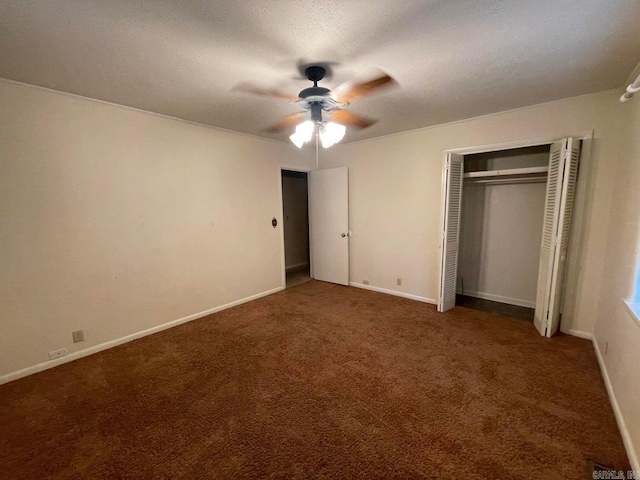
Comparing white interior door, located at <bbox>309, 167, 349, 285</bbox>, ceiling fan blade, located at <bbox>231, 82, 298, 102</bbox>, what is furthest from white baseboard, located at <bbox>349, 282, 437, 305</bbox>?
ceiling fan blade, located at <bbox>231, 82, 298, 102</bbox>

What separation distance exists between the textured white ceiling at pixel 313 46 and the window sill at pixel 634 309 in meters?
1.67

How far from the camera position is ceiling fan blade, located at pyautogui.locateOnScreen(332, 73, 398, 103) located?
2205mm

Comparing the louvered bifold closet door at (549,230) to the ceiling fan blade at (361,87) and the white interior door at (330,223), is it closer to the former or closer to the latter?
the ceiling fan blade at (361,87)

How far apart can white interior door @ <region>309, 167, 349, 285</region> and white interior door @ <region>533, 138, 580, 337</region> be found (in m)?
2.61

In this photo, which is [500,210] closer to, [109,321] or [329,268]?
[329,268]

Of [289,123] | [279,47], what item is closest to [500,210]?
[289,123]

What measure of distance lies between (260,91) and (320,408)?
2.63m

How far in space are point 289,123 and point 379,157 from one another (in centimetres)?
152

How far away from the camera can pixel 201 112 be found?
2939mm

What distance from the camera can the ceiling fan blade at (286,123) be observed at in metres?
3.12

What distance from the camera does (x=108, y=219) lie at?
2.71 meters

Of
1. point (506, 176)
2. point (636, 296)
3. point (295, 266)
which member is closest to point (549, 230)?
point (506, 176)

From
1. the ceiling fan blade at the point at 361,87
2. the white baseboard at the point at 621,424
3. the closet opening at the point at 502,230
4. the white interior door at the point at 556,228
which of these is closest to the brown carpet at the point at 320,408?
the white baseboard at the point at 621,424

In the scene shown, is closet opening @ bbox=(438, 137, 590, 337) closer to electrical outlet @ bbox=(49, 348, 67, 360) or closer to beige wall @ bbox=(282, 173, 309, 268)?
beige wall @ bbox=(282, 173, 309, 268)
